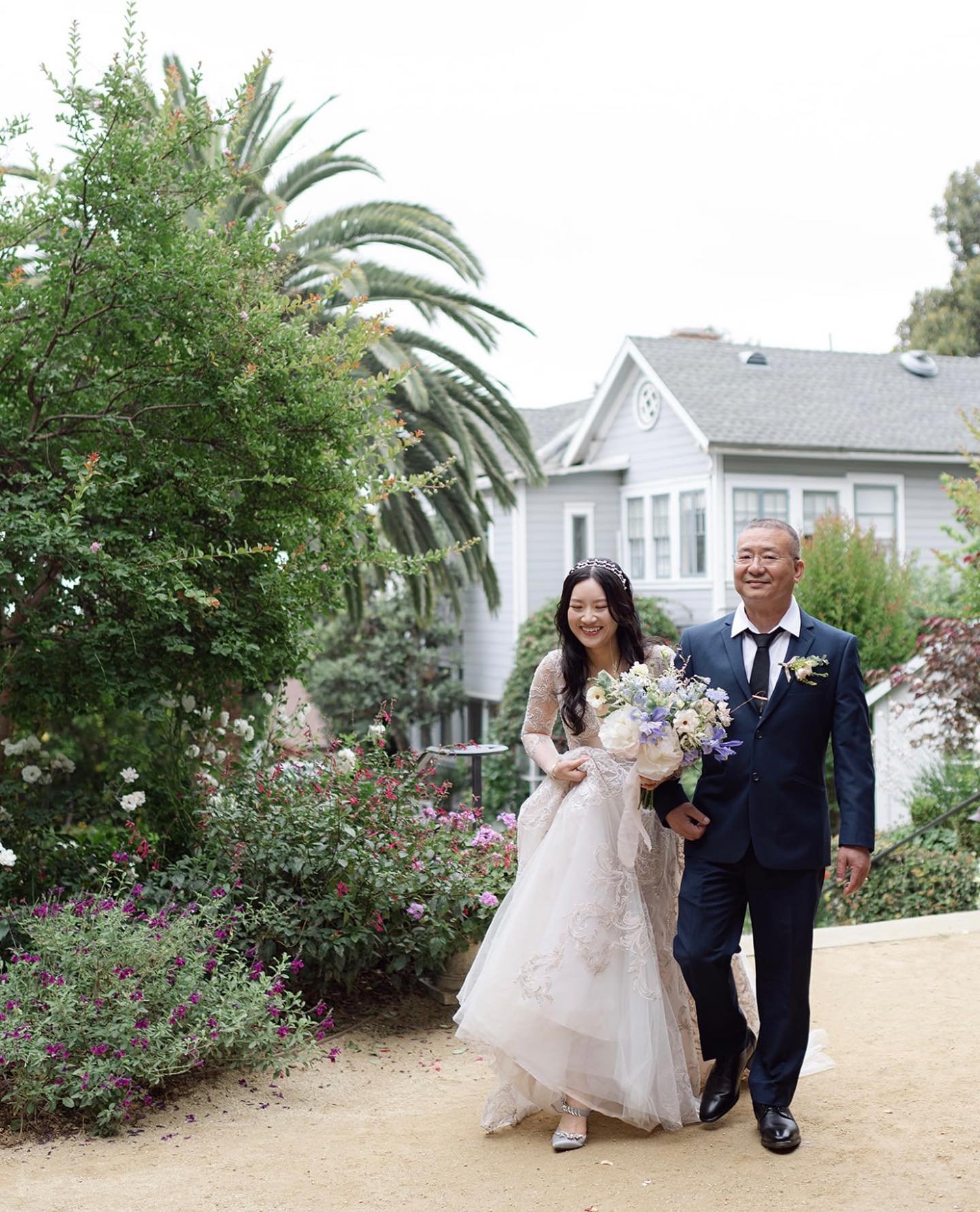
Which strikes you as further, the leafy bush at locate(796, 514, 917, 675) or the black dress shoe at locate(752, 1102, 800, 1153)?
the leafy bush at locate(796, 514, 917, 675)

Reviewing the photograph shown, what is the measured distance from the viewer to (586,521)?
71.3 ft

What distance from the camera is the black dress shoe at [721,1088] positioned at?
4461 millimetres

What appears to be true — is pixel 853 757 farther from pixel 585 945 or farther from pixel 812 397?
pixel 812 397

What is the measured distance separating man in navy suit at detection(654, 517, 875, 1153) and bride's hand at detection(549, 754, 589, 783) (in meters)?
0.33

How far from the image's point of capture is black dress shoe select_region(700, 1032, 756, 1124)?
446cm

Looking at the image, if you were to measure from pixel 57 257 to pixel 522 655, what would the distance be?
14368 millimetres

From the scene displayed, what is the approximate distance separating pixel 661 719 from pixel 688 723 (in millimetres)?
92

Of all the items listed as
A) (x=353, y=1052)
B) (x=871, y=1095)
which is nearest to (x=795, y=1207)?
(x=871, y=1095)

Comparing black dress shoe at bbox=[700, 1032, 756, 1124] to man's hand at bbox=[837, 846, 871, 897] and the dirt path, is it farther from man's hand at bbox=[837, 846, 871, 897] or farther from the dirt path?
man's hand at bbox=[837, 846, 871, 897]

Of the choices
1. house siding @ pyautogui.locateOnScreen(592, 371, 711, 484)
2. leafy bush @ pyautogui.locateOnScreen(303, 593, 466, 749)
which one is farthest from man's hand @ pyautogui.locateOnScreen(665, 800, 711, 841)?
leafy bush @ pyautogui.locateOnScreen(303, 593, 466, 749)

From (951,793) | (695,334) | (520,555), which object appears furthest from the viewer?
(695,334)

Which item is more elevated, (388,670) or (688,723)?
(688,723)

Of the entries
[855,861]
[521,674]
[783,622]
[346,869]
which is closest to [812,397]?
[521,674]

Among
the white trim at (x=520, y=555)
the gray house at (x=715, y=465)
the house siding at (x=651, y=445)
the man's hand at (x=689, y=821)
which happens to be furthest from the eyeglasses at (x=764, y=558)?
the white trim at (x=520, y=555)
